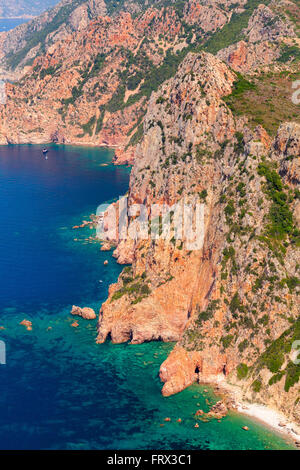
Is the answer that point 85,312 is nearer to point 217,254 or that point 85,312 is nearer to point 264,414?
point 217,254

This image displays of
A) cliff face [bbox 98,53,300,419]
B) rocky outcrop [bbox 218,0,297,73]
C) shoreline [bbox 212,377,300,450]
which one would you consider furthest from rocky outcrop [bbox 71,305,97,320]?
rocky outcrop [bbox 218,0,297,73]

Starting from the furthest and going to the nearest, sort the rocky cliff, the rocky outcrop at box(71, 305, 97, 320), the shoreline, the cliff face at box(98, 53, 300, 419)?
the rocky outcrop at box(71, 305, 97, 320) → the cliff face at box(98, 53, 300, 419) → the rocky cliff → the shoreline

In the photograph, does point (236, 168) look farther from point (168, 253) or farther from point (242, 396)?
point (242, 396)

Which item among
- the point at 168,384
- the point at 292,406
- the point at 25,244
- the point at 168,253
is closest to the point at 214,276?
the point at 168,253

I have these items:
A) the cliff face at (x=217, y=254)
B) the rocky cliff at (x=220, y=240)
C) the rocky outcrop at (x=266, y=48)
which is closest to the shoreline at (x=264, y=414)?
the rocky cliff at (x=220, y=240)

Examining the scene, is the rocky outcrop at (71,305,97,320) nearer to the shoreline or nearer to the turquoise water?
the turquoise water

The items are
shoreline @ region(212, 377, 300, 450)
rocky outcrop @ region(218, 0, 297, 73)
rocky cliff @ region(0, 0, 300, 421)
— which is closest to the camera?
shoreline @ region(212, 377, 300, 450)
